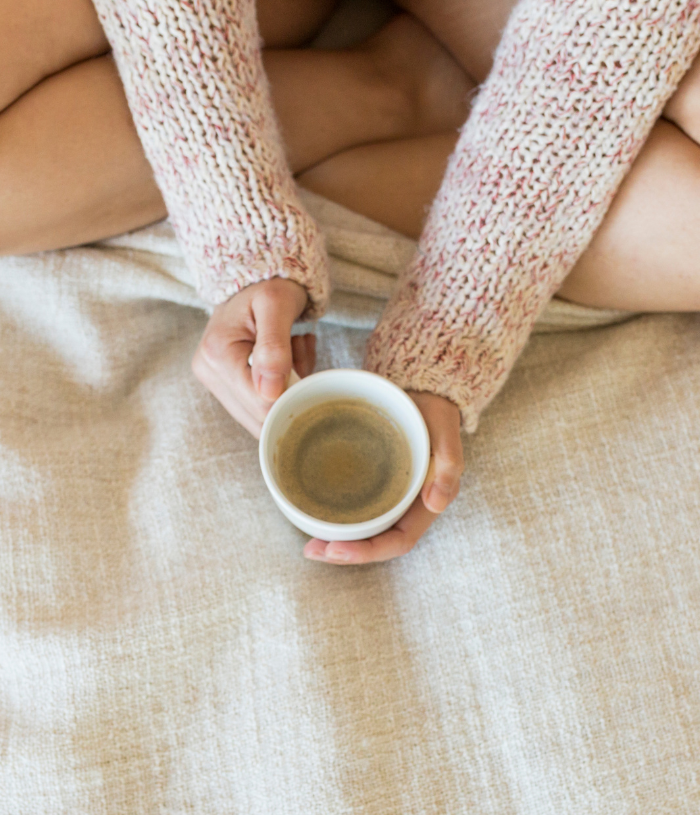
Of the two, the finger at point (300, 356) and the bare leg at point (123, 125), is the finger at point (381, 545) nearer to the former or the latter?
the finger at point (300, 356)

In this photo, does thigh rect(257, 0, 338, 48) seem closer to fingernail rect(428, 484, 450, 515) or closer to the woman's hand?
the woman's hand

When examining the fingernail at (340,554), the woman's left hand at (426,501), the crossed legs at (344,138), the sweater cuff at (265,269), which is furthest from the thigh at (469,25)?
the fingernail at (340,554)

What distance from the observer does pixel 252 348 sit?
2.07 feet

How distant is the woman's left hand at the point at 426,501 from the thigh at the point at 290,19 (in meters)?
0.51

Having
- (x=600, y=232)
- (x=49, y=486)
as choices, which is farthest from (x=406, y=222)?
(x=49, y=486)

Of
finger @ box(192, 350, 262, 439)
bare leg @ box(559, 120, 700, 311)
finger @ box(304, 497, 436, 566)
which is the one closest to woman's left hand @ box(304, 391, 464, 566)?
finger @ box(304, 497, 436, 566)

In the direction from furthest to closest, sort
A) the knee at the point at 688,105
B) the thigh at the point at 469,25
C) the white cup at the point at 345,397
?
the thigh at the point at 469,25, the knee at the point at 688,105, the white cup at the point at 345,397

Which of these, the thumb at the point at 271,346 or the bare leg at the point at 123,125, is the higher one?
the bare leg at the point at 123,125

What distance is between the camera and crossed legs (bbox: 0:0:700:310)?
26.3 inches

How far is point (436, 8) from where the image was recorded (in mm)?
821

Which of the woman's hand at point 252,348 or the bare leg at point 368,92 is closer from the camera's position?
the woman's hand at point 252,348

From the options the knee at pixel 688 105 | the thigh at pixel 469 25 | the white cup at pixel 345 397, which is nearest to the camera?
the white cup at pixel 345 397

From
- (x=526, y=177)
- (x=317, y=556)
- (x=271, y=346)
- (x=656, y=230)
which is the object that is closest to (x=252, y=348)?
(x=271, y=346)

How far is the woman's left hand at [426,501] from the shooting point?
591 millimetres
